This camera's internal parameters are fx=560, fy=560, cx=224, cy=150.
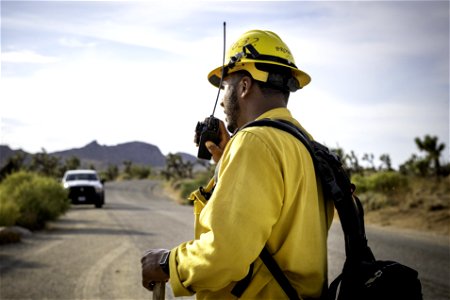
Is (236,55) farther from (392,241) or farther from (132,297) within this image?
(392,241)

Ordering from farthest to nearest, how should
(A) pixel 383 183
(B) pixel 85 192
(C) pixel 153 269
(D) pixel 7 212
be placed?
(B) pixel 85 192, (A) pixel 383 183, (D) pixel 7 212, (C) pixel 153 269

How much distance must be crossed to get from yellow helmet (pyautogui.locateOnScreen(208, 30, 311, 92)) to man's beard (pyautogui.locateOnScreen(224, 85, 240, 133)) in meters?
0.12

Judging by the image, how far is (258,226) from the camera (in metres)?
2.32

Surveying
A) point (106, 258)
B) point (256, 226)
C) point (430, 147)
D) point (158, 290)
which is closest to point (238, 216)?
point (256, 226)

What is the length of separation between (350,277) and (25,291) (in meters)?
6.34

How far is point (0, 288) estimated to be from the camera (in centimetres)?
800

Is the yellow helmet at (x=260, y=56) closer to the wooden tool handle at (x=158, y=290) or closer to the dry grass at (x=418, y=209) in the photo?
the wooden tool handle at (x=158, y=290)

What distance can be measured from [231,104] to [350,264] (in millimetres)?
991

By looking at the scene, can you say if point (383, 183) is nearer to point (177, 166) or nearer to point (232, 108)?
point (232, 108)

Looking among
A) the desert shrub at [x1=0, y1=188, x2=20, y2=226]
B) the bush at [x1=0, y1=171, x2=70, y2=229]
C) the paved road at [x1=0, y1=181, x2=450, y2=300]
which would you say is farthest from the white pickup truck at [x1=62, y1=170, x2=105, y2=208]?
the desert shrub at [x1=0, y1=188, x2=20, y2=226]

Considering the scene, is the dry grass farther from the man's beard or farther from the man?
the man

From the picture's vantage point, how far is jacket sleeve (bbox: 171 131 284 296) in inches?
90.4

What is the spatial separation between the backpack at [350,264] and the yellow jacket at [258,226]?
46 mm

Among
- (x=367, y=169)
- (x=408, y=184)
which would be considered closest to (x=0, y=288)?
(x=408, y=184)
